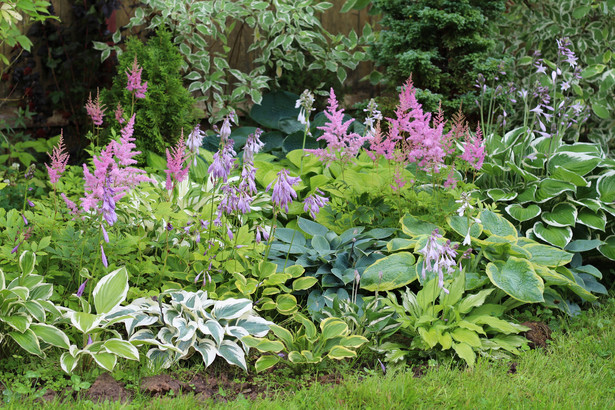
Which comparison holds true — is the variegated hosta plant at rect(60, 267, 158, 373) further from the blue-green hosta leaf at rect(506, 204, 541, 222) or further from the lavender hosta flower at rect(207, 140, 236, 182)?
the blue-green hosta leaf at rect(506, 204, 541, 222)

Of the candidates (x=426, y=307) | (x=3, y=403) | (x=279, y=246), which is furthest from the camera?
(x=279, y=246)

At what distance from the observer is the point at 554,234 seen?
3.93 m

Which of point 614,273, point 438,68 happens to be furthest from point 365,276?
point 438,68

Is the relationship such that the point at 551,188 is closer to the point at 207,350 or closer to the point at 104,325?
the point at 207,350

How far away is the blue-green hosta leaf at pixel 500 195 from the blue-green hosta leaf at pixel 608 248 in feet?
2.14

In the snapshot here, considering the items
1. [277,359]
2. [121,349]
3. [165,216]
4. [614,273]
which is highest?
[165,216]

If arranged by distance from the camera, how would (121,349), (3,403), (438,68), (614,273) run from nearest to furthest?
(3,403) < (121,349) < (614,273) < (438,68)

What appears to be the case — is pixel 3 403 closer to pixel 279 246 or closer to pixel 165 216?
pixel 165 216

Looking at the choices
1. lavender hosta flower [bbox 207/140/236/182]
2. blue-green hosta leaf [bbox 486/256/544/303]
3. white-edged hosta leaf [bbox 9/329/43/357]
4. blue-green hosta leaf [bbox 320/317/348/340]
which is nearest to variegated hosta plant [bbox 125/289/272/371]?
blue-green hosta leaf [bbox 320/317/348/340]

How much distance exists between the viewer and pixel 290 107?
620cm

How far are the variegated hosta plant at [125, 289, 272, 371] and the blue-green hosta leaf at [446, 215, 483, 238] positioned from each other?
1.29 meters

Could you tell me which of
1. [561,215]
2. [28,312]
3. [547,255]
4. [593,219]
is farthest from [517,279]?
[28,312]

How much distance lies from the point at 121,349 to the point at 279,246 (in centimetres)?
125

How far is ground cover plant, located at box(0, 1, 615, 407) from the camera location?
8.77ft
